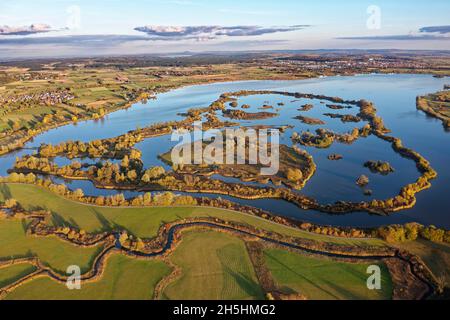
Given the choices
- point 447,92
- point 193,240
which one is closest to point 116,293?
point 193,240

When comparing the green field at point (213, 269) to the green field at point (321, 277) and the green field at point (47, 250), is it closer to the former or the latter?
the green field at point (321, 277)

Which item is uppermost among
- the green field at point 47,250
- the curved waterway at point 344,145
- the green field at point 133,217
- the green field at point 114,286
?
the curved waterway at point 344,145

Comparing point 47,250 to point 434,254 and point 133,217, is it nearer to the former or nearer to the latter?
point 133,217

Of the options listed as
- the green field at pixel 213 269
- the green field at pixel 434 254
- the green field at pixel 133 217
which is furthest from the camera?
the green field at pixel 133 217

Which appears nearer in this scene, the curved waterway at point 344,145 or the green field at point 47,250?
the green field at point 47,250

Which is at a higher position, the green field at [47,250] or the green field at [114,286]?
the green field at [47,250]

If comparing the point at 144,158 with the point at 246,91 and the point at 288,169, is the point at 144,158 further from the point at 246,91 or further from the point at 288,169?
the point at 246,91

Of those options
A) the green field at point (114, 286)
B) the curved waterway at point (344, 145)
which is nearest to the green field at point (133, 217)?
the curved waterway at point (344, 145)
